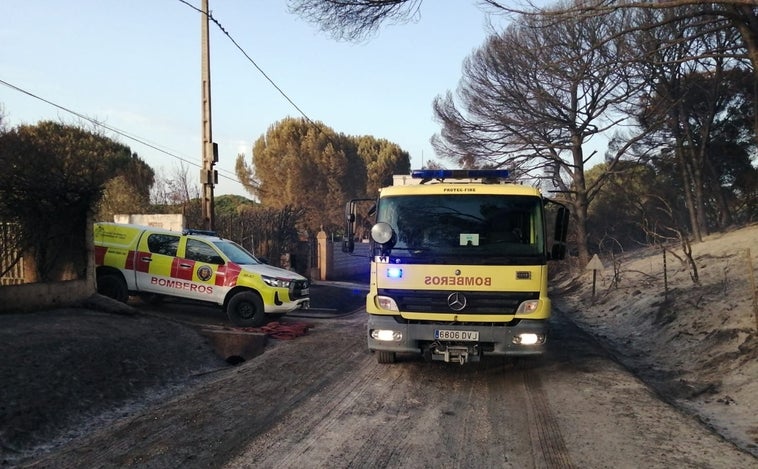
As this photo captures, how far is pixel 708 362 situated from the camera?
8258 mm

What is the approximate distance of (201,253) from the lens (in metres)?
11.7

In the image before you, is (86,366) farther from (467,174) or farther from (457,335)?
(467,174)

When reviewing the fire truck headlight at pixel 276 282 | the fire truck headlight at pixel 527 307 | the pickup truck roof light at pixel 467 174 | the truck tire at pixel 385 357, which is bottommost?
the truck tire at pixel 385 357

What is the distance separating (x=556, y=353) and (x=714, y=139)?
68.9ft

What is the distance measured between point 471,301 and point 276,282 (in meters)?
5.59

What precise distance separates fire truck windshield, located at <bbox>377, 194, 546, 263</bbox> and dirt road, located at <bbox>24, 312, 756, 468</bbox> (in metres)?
1.72

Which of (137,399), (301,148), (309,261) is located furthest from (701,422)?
(301,148)

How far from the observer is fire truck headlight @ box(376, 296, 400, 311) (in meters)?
7.09

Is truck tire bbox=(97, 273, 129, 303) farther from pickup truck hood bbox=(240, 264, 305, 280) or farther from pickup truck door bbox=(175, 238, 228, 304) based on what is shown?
pickup truck hood bbox=(240, 264, 305, 280)

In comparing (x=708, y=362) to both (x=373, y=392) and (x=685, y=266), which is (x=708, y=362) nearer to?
(x=373, y=392)

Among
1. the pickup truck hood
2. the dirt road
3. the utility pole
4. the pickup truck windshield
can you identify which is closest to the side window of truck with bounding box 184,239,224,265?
the pickup truck windshield

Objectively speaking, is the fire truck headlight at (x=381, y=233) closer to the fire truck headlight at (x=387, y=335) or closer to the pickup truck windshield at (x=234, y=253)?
the fire truck headlight at (x=387, y=335)

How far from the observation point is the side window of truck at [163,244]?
11836mm

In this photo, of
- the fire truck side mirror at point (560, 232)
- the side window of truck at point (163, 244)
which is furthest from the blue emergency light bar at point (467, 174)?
the side window of truck at point (163, 244)
